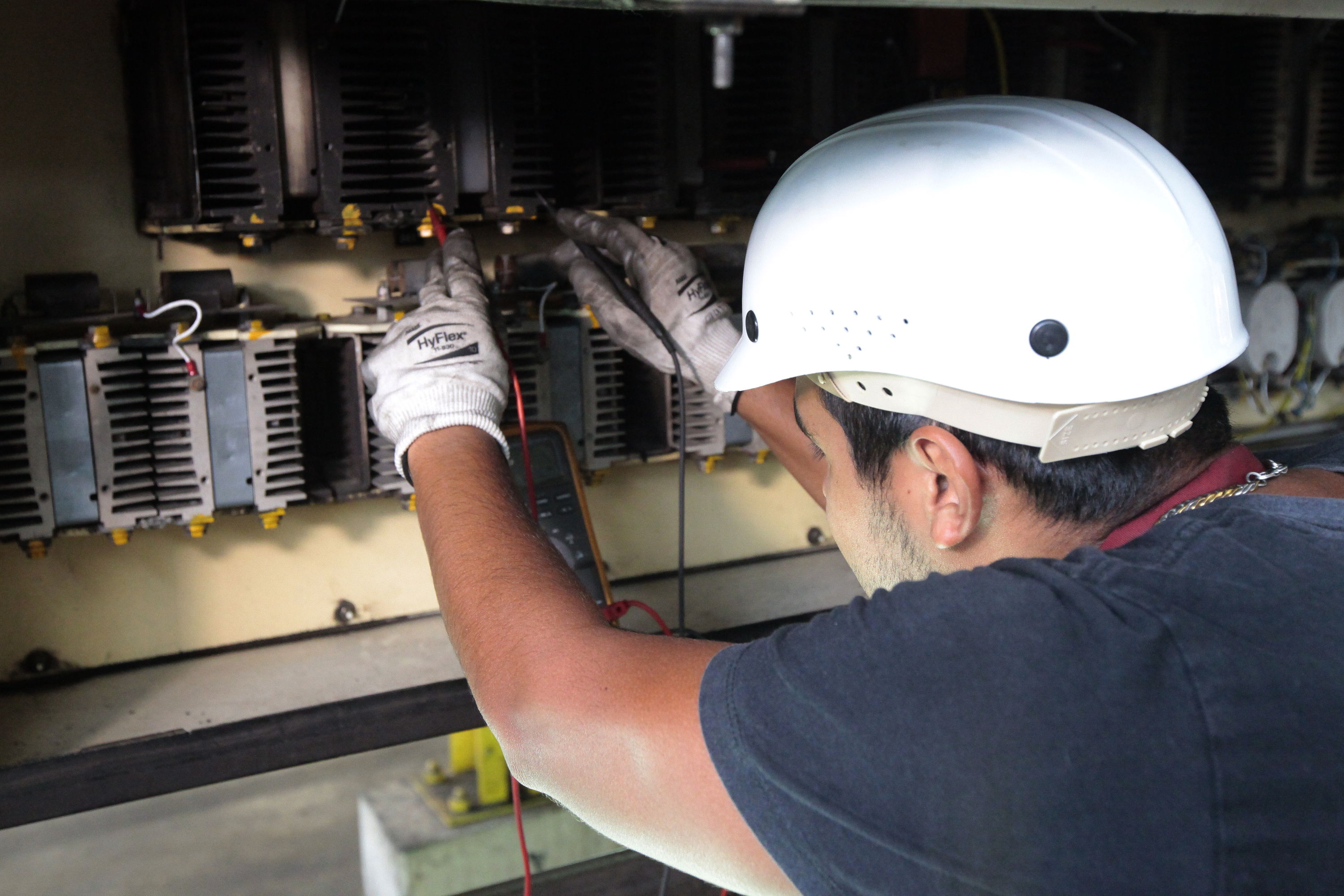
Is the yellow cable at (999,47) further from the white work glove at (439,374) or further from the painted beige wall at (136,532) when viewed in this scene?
the white work glove at (439,374)

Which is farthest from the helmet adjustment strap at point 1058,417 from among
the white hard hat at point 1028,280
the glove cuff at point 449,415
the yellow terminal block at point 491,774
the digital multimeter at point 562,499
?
the yellow terminal block at point 491,774

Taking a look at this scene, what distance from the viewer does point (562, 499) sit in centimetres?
142

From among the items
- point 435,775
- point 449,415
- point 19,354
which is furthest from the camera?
point 435,775

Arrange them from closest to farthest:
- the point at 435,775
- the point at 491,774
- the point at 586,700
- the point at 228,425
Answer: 1. the point at 586,700
2. the point at 228,425
3. the point at 491,774
4. the point at 435,775

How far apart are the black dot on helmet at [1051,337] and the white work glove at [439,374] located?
51 cm

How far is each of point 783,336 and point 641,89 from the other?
70 cm

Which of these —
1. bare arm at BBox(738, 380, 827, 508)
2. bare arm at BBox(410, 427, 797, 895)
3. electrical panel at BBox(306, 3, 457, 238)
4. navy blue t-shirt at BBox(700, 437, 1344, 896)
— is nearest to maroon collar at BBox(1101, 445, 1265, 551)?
navy blue t-shirt at BBox(700, 437, 1344, 896)

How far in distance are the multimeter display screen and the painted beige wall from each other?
0.19m

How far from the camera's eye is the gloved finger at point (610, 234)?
1260mm

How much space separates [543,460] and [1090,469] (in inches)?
31.6

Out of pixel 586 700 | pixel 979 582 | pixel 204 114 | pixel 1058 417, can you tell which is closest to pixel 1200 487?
pixel 1058 417

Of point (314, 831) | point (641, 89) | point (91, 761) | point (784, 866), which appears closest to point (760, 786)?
point (784, 866)

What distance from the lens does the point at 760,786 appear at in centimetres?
64

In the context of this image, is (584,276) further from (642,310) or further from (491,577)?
(491,577)
